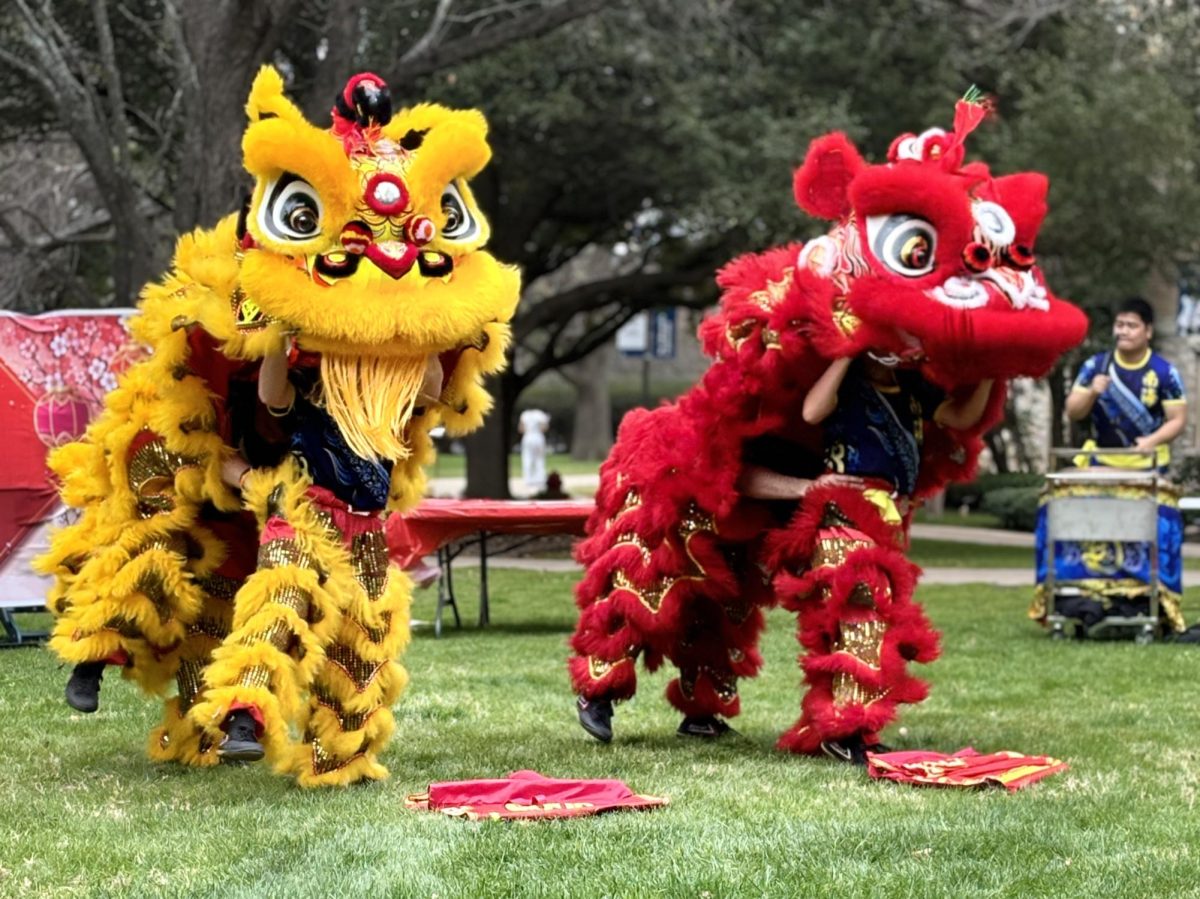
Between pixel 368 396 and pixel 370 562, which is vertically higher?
pixel 368 396

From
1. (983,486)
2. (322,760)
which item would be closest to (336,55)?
(322,760)

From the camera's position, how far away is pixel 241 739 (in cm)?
538

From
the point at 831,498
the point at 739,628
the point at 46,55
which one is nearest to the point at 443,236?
the point at 831,498

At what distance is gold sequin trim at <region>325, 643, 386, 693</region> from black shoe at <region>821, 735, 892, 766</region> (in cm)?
166

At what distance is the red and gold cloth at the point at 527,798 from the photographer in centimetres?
526

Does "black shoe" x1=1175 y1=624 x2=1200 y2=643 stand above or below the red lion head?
below

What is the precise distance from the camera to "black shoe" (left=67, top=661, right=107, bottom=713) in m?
6.01

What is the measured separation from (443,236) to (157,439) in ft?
4.36

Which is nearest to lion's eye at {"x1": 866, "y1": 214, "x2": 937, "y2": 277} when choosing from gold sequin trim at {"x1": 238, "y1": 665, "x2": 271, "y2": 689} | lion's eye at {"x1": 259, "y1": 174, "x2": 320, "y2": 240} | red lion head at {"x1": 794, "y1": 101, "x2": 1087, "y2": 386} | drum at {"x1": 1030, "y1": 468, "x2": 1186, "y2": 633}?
red lion head at {"x1": 794, "y1": 101, "x2": 1087, "y2": 386}

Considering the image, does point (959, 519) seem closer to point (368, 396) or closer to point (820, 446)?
point (820, 446)

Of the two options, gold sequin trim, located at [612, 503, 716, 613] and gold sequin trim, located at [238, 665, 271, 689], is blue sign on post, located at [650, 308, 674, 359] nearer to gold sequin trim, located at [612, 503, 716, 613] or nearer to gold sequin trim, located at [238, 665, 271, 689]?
gold sequin trim, located at [612, 503, 716, 613]

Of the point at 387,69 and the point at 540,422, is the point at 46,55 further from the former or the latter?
the point at 540,422

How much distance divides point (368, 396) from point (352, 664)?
93 centimetres

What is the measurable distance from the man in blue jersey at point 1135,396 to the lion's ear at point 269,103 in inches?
245
